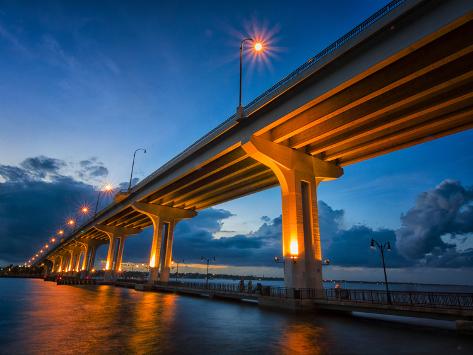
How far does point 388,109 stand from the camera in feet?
69.5

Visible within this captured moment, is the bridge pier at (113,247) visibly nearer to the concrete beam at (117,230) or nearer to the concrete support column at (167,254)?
the concrete beam at (117,230)

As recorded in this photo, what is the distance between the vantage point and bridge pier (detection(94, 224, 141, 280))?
3197 inches

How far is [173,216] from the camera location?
194 ft

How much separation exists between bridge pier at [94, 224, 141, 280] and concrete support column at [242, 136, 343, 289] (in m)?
66.3

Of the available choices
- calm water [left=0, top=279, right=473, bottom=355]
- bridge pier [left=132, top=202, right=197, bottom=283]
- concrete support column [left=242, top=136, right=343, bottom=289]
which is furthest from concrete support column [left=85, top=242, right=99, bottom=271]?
calm water [left=0, top=279, right=473, bottom=355]

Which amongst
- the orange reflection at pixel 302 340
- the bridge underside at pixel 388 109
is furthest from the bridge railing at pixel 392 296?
the bridge underside at pixel 388 109

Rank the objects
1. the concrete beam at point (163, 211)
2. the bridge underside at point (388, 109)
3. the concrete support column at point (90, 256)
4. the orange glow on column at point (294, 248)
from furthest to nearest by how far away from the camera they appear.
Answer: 1. the concrete support column at point (90, 256)
2. the concrete beam at point (163, 211)
3. the orange glow on column at point (294, 248)
4. the bridge underside at point (388, 109)

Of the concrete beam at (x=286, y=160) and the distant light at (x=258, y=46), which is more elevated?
the distant light at (x=258, y=46)

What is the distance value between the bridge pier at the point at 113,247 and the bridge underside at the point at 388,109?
193ft

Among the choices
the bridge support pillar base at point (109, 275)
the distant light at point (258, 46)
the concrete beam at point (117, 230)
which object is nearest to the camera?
the distant light at point (258, 46)

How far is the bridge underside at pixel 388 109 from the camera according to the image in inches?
651

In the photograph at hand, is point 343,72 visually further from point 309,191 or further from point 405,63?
point 309,191

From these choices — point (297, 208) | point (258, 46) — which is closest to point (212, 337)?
point (297, 208)

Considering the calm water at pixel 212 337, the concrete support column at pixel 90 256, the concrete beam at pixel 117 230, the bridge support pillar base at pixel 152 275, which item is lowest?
the calm water at pixel 212 337
